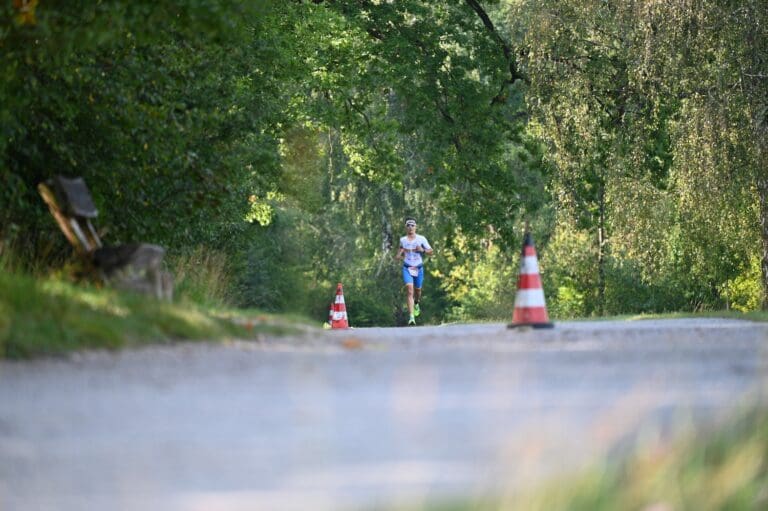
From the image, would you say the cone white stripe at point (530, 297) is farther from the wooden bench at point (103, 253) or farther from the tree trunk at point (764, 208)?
the tree trunk at point (764, 208)

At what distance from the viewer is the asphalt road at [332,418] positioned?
5.53 meters

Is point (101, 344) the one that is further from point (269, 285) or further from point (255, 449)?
point (269, 285)

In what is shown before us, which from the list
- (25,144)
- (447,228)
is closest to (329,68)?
(447,228)

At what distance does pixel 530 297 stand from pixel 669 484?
420 inches

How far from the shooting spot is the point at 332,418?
7.54 m

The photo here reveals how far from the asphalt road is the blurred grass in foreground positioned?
10 centimetres

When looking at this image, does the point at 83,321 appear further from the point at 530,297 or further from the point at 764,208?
the point at 764,208

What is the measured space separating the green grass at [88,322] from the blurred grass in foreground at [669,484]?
549 centimetres

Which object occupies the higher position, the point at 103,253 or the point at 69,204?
the point at 69,204

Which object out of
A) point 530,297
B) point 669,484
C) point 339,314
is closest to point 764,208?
point 339,314

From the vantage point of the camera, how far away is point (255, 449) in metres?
6.49

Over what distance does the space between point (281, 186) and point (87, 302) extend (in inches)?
1338

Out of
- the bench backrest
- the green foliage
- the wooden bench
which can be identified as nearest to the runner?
the wooden bench

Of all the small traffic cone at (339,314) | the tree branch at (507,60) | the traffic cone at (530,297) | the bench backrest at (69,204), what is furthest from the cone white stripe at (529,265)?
the tree branch at (507,60)
